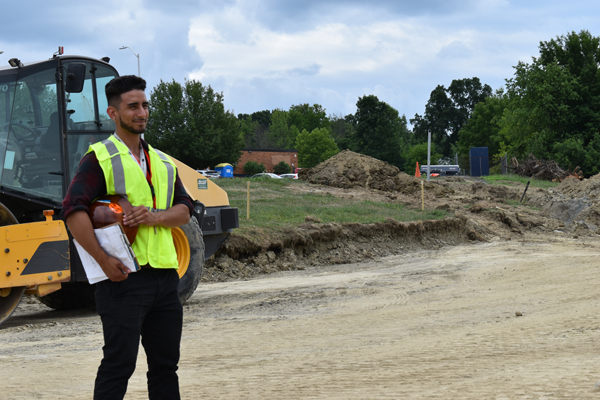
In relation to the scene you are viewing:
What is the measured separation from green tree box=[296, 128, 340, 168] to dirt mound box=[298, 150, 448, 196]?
45566mm

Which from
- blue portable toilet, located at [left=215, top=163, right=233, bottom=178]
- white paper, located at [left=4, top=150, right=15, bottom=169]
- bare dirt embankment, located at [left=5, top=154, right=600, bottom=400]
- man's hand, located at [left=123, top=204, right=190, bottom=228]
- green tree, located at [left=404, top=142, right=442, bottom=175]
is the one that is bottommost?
bare dirt embankment, located at [left=5, top=154, right=600, bottom=400]

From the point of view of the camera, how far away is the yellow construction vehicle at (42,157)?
6730 mm

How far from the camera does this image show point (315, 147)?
76.3m

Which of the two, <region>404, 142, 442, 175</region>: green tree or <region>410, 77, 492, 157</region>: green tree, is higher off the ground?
<region>410, 77, 492, 157</region>: green tree

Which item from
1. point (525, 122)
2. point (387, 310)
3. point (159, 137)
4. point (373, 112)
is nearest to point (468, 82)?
point (373, 112)

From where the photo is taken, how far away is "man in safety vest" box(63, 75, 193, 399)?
111 inches

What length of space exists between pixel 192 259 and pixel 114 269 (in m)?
5.37

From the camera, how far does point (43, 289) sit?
22.5ft

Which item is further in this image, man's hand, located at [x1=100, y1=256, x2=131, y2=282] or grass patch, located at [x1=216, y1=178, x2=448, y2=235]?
grass patch, located at [x1=216, y1=178, x2=448, y2=235]

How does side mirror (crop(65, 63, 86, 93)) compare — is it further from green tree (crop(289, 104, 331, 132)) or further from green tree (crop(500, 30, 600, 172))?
green tree (crop(289, 104, 331, 132))

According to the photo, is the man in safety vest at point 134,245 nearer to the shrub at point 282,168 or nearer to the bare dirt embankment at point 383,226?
the bare dirt embankment at point 383,226

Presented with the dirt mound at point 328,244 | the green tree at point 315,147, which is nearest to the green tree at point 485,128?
the green tree at point 315,147

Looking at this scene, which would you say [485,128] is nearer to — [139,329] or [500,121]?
[500,121]

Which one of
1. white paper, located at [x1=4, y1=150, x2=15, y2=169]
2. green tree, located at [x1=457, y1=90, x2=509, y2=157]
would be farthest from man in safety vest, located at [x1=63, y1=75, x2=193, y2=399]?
green tree, located at [x1=457, y1=90, x2=509, y2=157]
